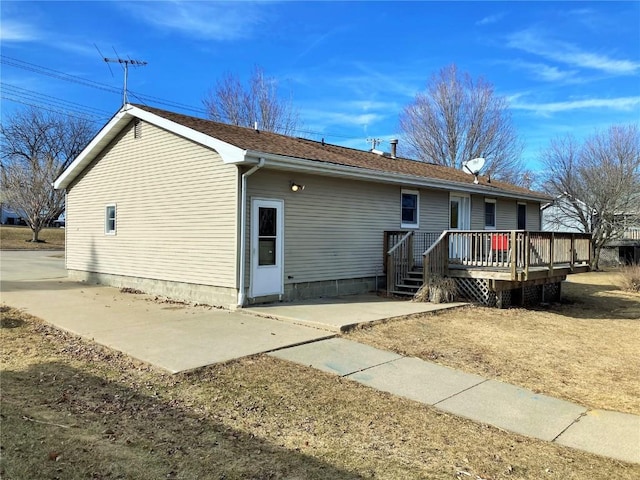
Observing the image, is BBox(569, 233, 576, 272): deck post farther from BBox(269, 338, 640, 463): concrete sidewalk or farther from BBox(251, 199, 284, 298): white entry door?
BBox(269, 338, 640, 463): concrete sidewalk

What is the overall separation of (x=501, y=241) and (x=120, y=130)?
997cm

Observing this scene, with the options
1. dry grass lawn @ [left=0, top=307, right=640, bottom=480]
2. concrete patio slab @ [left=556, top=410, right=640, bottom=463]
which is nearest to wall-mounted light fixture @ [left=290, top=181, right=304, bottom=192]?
dry grass lawn @ [left=0, top=307, right=640, bottom=480]

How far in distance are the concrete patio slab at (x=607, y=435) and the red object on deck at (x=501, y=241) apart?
6.03 m

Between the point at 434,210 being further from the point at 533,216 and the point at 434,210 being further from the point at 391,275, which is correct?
the point at 533,216

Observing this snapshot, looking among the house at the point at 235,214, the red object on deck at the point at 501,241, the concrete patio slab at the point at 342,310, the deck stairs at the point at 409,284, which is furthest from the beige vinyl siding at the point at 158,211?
the red object on deck at the point at 501,241

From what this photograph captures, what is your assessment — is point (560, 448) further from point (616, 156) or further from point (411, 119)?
point (411, 119)

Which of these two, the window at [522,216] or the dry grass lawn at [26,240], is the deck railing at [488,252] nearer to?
the window at [522,216]

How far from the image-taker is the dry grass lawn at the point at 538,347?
548cm

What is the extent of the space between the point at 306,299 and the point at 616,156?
22.4m

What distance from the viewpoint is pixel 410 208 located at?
44.3 ft

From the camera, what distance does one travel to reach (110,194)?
13047mm

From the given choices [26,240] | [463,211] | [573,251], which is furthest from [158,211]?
[26,240]

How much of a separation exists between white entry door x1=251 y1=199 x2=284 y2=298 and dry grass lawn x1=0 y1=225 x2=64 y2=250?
2785 cm

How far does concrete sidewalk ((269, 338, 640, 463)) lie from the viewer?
4109 mm
